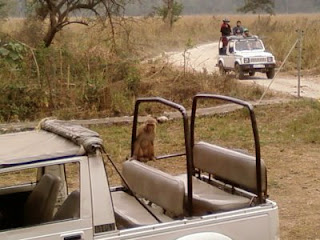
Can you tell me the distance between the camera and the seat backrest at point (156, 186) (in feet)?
15.5

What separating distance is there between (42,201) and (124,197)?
81cm

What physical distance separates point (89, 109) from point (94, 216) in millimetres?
10423

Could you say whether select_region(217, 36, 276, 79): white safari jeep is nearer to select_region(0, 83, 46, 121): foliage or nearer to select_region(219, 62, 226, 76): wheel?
select_region(219, 62, 226, 76): wheel

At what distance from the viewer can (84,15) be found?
71.2 ft

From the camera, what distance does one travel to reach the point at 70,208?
445 cm

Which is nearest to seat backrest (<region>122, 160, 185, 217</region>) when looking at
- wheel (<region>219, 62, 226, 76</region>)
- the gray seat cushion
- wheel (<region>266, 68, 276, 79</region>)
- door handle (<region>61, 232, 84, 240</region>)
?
the gray seat cushion

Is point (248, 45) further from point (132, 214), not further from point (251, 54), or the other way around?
point (132, 214)

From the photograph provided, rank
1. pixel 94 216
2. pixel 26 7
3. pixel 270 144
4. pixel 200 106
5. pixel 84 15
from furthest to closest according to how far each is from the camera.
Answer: pixel 26 7, pixel 84 15, pixel 200 106, pixel 270 144, pixel 94 216

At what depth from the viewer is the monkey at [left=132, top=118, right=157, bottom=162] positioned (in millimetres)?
6253

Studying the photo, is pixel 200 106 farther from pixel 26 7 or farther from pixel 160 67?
pixel 26 7

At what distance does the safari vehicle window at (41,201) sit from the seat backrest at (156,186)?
0.50 metres

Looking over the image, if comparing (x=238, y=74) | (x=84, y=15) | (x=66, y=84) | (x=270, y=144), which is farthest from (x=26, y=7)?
(x=270, y=144)

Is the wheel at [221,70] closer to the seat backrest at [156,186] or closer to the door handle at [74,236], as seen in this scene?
the seat backrest at [156,186]

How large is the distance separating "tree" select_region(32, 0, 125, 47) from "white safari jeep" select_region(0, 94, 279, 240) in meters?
14.5
